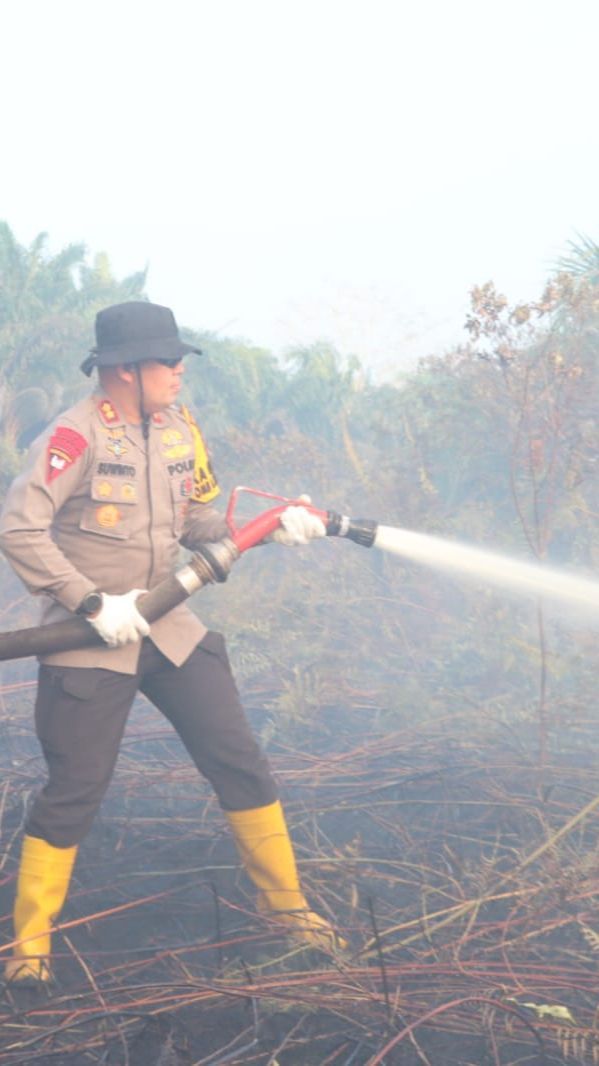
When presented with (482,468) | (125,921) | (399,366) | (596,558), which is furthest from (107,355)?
(399,366)

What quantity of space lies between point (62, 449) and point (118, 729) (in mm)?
1026

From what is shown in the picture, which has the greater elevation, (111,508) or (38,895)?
(111,508)

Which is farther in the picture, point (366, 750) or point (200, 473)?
point (366, 750)

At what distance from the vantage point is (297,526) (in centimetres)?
364

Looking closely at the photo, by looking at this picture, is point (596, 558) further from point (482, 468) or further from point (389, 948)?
point (389, 948)

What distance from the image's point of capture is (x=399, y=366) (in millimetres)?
53969

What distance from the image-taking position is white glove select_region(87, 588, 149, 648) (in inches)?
122

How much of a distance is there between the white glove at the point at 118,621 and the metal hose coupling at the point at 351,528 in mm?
940

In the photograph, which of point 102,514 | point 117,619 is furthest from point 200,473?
point 117,619

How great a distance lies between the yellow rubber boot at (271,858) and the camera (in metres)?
3.45

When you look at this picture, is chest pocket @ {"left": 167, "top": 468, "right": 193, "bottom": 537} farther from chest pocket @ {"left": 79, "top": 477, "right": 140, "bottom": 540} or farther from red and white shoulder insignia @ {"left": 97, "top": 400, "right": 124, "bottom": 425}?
red and white shoulder insignia @ {"left": 97, "top": 400, "right": 124, "bottom": 425}

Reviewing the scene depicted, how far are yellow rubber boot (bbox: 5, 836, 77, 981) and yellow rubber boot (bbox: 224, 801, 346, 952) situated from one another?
66 centimetres

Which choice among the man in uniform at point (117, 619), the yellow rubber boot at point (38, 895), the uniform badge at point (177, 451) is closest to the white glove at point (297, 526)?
the man in uniform at point (117, 619)

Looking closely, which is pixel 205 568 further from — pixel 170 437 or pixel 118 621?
pixel 170 437
